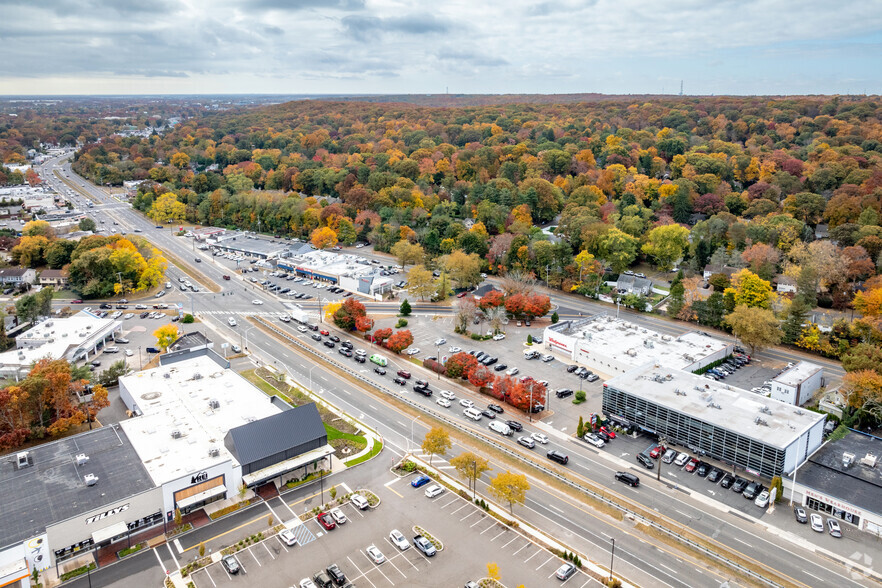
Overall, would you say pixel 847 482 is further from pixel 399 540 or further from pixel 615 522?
pixel 399 540

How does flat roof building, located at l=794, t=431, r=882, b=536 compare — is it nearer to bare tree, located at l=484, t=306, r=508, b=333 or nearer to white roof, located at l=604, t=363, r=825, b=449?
white roof, located at l=604, t=363, r=825, b=449

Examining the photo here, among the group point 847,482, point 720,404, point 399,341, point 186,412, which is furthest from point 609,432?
point 186,412

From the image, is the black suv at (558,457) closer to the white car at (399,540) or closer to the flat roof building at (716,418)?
the flat roof building at (716,418)

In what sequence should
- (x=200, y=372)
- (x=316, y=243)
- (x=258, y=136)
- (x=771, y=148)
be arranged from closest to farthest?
(x=200, y=372), (x=316, y=243), (x=771, y=148), (x=258, y=136)

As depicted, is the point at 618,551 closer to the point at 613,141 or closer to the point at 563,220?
the point at 563,220

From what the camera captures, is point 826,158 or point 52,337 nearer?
point 52,337

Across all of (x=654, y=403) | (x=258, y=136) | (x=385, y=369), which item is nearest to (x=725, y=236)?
(x=654, y=403)
